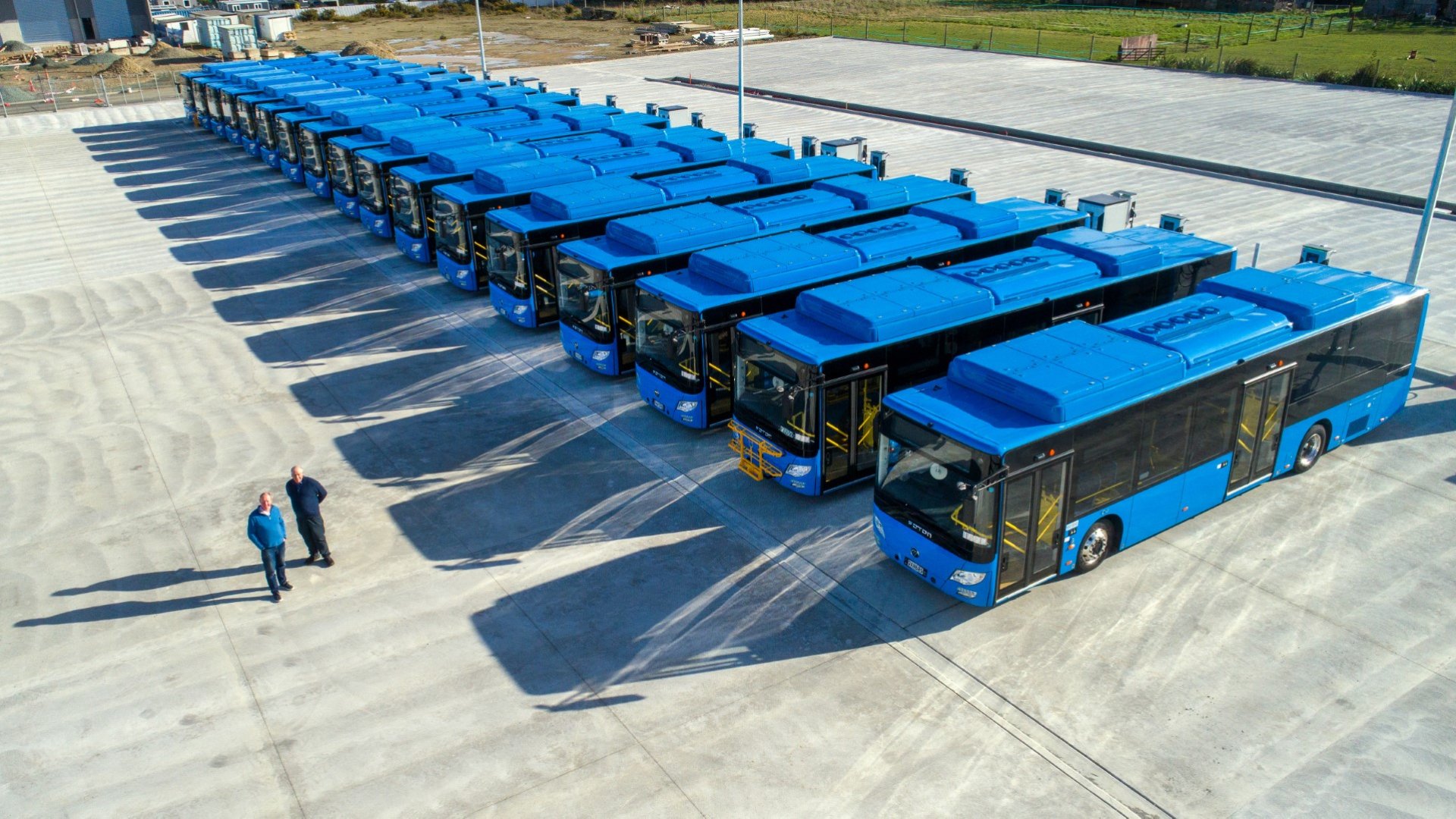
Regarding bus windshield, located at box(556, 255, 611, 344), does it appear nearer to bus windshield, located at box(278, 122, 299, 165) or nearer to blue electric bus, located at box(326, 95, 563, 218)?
blue electric bus, located at box(326, 95, 563, 218)

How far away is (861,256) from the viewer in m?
17.9

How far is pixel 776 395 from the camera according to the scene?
14703mm

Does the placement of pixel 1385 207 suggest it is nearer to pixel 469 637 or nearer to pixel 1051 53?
pixel 469 637

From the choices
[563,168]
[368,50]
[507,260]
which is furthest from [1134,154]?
[368,50]

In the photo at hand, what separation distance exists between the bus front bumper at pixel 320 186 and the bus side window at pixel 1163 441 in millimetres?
25771

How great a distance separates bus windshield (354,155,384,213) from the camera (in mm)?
27344

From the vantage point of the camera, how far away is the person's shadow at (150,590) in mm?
13078

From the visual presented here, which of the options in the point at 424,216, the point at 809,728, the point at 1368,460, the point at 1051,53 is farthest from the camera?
the point at 1051,53

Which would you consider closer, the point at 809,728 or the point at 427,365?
the point at 809,728

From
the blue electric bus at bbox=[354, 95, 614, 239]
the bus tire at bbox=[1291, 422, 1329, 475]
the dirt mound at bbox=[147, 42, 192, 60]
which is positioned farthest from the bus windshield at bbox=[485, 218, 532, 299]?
the dirt mound at bbox=[147, 42, 192, 60]

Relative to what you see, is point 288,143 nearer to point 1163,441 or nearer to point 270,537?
point 270,537

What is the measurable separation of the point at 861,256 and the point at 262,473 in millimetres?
→ 10239

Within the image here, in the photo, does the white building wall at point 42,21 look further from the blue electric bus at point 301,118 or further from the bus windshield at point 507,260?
the bus windshield at point 507,260

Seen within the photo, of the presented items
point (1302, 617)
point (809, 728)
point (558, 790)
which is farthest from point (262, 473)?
point (1302, 617)
